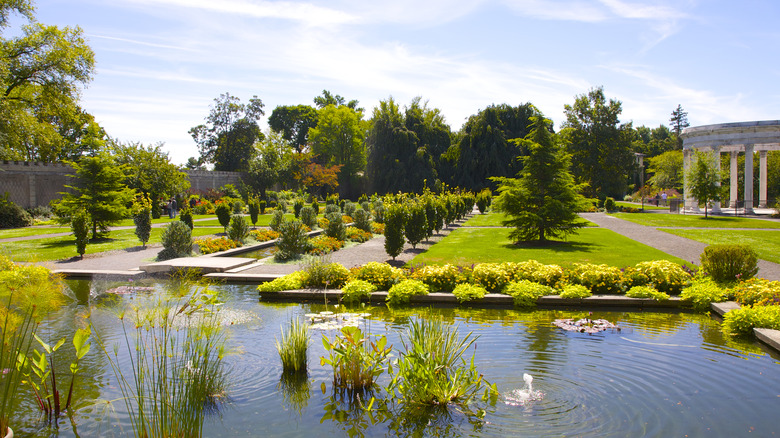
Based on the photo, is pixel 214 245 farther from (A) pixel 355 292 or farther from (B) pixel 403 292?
(B) pixel 403 292

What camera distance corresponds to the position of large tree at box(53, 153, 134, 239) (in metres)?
17.9

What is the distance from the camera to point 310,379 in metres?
5.41

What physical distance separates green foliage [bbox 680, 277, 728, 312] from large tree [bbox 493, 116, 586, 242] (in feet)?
27.5

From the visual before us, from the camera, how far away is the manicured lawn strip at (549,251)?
13.1m

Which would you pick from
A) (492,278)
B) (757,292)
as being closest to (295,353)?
(492,278)

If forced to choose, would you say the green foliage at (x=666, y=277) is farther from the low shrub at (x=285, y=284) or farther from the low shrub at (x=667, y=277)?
the low shrub at (x=285, y=284)

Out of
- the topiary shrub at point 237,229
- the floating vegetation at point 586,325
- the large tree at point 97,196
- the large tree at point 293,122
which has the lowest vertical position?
the floating vegetation at point 586,325

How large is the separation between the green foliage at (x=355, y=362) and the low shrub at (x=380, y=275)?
4.16 meters

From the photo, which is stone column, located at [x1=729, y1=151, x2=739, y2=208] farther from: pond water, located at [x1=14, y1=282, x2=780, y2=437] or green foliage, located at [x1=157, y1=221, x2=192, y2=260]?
green foliage, located at [x1=157, y1=221, x2=192, y2=260]

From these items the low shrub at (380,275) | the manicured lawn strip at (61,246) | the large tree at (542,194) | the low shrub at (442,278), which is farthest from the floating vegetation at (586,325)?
the manicured lawn strip at (61,246)

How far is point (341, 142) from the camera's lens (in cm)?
5728

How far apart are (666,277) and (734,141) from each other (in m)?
32.1

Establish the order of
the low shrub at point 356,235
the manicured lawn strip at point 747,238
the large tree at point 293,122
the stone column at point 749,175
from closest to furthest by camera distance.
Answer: the manicured lawn strip at point 747,238, the low shrub at point 356,235, the stone column at point 749,175, the large tree at point 293,122

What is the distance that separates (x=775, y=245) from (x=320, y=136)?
47479 millimetres
